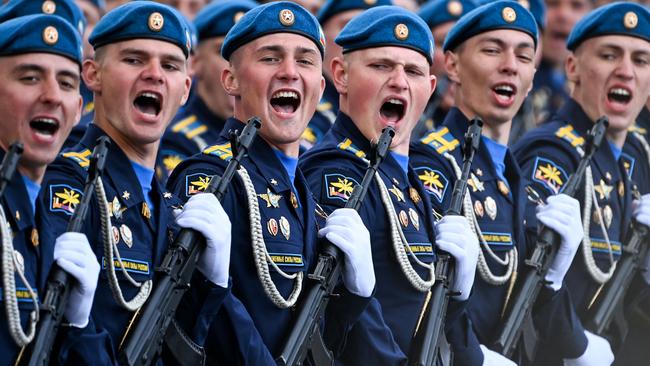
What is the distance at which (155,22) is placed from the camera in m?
8.62

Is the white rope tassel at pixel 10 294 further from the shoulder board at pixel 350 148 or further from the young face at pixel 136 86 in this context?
the shoulder board at pixel 350 148

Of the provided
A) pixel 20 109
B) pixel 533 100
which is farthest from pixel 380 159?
pixel 533 100

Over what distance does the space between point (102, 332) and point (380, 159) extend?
1877 mm

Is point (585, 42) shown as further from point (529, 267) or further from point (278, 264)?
point (278, 264)

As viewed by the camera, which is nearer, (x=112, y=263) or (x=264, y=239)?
(x=112, y=263)

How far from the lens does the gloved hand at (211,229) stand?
7984mm

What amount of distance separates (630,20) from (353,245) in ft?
12.5

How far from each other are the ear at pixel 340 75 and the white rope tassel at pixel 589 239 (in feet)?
6.79

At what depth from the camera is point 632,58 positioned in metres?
11.7

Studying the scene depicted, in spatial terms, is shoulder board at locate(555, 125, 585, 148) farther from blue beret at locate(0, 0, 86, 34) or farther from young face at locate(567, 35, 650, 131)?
blue beret at locate(0, 0, 86, 34)

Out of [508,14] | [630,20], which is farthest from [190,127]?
[630,20]

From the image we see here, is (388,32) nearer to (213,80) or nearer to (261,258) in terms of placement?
(261,258)

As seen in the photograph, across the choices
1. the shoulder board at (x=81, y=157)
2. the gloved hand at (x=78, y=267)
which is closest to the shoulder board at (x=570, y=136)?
the shoulder board at (x=81, y=157)

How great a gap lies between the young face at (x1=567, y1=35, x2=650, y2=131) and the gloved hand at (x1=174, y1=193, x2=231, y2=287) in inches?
170
